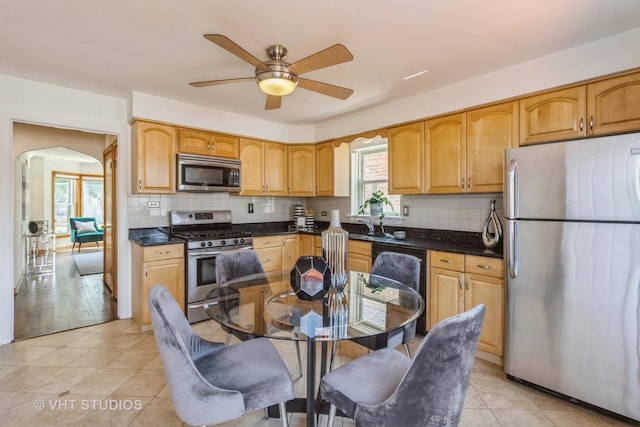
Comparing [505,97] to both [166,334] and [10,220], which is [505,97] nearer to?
[166,334]

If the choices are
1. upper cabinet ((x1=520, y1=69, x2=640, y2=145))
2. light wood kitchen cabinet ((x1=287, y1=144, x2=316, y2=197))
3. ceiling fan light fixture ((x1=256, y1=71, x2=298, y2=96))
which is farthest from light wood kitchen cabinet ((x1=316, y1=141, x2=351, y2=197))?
upper cabinet ((x1=520, y1=69, x2=640, y2=145))

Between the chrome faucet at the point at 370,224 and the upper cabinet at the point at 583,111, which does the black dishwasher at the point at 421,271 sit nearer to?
the chrome faucet at the point at 370,224

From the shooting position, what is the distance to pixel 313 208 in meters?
5.00

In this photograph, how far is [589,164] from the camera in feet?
6.34

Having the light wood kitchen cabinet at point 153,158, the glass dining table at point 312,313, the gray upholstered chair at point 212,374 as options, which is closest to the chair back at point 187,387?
the gray upholstered chair at point 212,374

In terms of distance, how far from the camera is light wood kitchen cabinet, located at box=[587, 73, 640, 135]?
211 cm

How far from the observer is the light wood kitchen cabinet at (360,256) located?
11.3 feet

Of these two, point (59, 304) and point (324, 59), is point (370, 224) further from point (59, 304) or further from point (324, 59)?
→ point (59, 304)

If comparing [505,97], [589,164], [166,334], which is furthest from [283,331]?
[505,97]

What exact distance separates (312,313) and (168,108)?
2.98 metres

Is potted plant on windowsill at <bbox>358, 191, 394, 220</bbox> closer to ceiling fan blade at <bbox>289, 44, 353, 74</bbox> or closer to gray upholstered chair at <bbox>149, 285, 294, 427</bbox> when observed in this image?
ceiling fan blade at <bbox>289, 44, 353, 74</bbox>

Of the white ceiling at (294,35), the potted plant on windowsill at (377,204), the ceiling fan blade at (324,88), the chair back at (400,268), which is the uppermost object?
the white ceiling at (294,35)

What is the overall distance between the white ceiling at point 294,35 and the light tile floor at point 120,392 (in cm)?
243

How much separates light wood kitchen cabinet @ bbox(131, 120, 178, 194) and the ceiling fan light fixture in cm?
188
